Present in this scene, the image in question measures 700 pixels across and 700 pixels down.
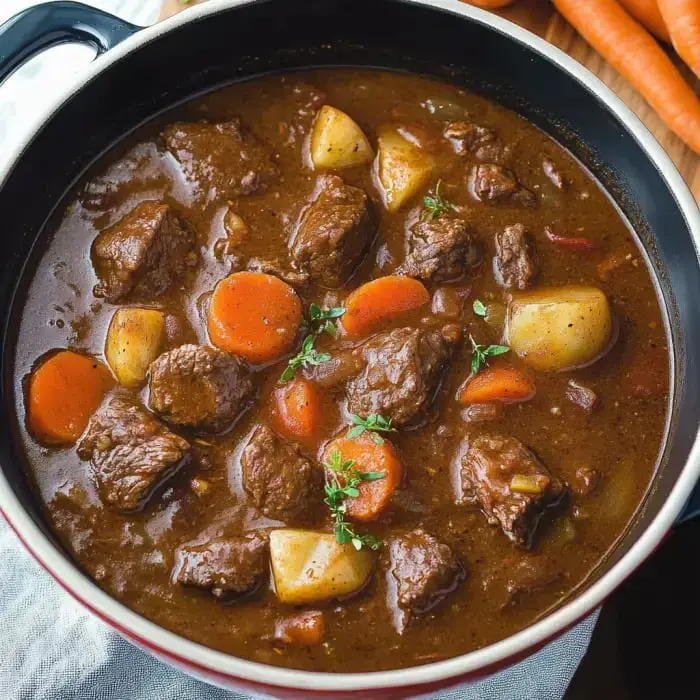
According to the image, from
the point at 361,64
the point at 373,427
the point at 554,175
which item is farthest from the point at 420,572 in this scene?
the point at 361,64

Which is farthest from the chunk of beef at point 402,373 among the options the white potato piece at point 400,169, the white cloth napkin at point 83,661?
the white cloth napkin at point 83,661

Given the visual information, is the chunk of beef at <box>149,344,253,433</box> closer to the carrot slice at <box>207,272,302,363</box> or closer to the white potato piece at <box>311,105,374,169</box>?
the carrot slice at <box>207,272,302,363</box>

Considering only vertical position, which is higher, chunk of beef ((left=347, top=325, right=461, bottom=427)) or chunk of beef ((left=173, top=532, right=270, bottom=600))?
chunk of beef ((left=347, top=325, right=461, bottom=427))

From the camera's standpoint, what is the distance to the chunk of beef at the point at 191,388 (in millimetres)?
2873

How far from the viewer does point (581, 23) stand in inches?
148

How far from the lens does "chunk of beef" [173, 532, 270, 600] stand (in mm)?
2684

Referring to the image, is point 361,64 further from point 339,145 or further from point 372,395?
point 372,395

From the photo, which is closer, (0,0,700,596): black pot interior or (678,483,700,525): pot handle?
(678,483,700,525): pot handle

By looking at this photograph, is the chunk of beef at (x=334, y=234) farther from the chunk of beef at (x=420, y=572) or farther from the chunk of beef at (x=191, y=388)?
the chunk of beef at (x=420, y=572)

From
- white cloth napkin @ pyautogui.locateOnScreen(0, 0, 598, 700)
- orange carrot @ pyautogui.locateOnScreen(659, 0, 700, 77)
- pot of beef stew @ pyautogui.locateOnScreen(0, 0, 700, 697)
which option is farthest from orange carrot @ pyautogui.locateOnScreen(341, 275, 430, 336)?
orange carrot @ pyautogui.locateOnScreen(659, 0, 700, 77)

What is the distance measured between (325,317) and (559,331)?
29.3 inches

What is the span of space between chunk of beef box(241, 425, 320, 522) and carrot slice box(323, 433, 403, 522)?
0.11 metres

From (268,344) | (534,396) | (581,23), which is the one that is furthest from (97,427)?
(581,23)

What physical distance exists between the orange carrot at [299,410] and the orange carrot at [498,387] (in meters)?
0.46
